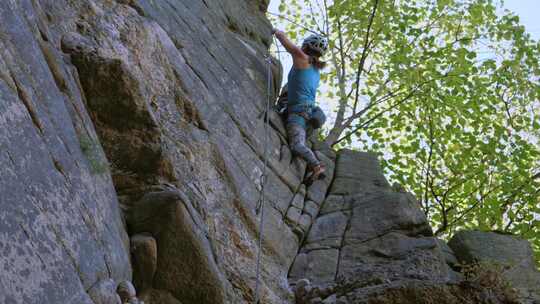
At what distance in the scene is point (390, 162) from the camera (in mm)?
18484

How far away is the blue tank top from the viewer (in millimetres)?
12367

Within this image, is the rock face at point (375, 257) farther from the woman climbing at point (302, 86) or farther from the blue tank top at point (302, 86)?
the blue tank top at point (302, 86)

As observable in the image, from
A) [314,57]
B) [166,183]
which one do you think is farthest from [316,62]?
[166,183]

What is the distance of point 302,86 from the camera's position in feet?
40.9

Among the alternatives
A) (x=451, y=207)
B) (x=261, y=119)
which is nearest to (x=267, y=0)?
(x=261, y=119)

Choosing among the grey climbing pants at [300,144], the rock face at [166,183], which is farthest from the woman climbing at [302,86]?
the rock face at [166,183]

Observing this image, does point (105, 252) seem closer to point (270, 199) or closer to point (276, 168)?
point (270, 199)

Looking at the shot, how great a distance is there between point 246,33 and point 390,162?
653 centimetres

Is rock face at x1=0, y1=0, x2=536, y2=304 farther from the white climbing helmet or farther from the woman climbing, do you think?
the white climbing helmet

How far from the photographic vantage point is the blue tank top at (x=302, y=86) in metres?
12.4

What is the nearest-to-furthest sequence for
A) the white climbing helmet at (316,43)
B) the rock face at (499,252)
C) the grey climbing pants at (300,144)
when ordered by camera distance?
the rock face at (499,252), the grey climbing pants at (300,144), the white climbing helmet at (316,43)

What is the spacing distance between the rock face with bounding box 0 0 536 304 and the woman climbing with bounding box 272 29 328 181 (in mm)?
241

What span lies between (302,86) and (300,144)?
1334 millimetres

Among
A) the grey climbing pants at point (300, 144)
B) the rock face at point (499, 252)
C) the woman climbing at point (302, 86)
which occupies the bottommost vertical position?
the rock face at point (499, 252)
